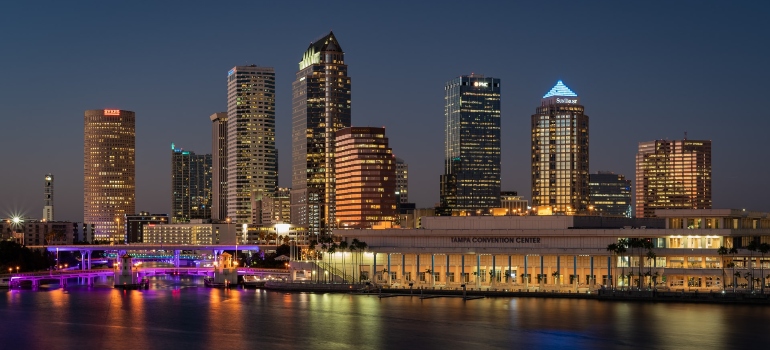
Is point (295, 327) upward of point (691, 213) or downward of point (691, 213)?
downward

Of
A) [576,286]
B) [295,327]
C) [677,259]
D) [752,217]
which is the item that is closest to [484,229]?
[576,286]

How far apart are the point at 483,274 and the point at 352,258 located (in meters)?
24.0

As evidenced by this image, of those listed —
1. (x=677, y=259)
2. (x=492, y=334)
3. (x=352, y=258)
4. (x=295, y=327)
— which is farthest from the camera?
(x=352, y=258)

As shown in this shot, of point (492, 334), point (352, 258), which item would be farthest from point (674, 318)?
point (352, 258)

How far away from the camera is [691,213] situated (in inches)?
6216

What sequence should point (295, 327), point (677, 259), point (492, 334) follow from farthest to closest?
1. point (677, 259)
2. point (295, 327)
3. point (492, 334)

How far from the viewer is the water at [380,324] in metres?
105

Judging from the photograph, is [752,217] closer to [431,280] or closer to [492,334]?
[431,280]

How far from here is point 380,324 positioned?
391ft

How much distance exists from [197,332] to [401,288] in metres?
55.0

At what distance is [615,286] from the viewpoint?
155 meters

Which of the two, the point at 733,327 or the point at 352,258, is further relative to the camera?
the point at 352,258

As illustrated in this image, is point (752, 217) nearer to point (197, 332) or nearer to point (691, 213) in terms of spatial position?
point (691, 213)

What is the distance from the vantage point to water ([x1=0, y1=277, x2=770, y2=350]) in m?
105
